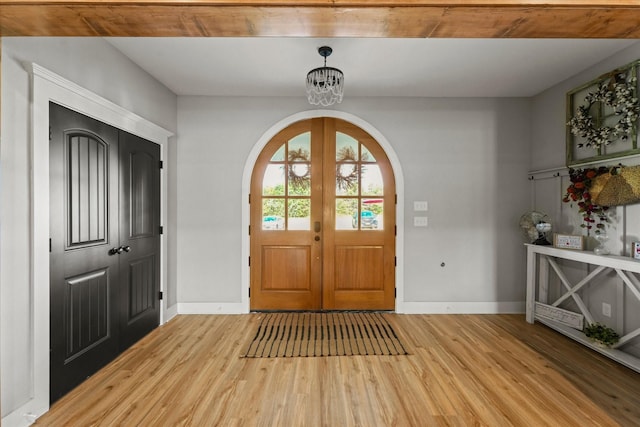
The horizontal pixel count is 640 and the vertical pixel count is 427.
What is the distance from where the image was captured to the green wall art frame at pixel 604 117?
2.70 meters

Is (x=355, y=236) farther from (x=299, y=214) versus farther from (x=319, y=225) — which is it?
(x=299, y=214)

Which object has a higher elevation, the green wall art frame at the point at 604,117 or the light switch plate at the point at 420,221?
the green wall art frame at the point at 604,117

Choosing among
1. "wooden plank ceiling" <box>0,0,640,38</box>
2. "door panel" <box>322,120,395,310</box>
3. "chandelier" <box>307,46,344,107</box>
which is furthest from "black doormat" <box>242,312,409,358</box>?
"wooden plank ceiling" <box>0,0,640,38</box>

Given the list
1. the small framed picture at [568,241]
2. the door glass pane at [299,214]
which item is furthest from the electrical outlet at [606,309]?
the door glass pane at [299,214]

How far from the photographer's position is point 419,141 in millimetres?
3957

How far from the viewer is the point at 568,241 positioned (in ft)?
10.5

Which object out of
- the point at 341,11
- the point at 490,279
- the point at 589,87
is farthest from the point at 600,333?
the point at 341,11

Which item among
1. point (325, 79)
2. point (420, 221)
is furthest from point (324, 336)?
point (325, 79)

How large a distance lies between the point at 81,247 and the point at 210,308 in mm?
1785

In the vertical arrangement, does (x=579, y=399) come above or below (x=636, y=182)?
below

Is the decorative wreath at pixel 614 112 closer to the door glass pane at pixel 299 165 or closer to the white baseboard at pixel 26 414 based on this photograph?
the door glass pane at pixel 299 165

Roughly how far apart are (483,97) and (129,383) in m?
4.55

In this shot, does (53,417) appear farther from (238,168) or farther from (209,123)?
(209,123)

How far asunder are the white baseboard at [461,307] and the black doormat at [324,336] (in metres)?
0.38
